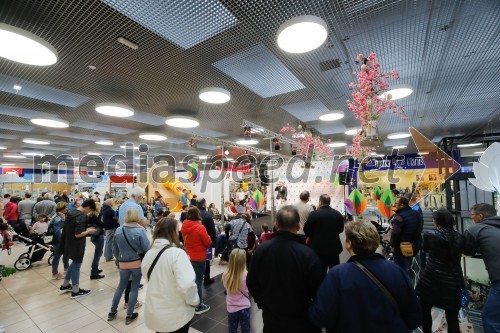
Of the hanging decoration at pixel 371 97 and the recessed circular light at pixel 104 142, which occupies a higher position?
the recessed circular light at pixel 104 142

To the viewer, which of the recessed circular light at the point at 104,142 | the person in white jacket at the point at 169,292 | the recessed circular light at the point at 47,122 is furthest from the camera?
the recessed circular light at the point at 104,142

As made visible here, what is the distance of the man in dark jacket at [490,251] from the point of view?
207cm

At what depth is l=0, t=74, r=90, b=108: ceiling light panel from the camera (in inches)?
161

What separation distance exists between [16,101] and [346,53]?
6.35 meters

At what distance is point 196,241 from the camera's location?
3.19m

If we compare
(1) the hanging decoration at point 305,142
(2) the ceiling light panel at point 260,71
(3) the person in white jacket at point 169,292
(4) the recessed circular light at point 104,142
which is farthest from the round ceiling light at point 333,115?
(4) the recessed circular light at point 104,142

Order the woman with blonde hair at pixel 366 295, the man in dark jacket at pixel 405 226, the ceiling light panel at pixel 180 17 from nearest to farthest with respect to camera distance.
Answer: the woman with blonde hair at pixel 366 295
the ceiling light panel at pixel 180 17
the man in dark jacket at pixel 405 226

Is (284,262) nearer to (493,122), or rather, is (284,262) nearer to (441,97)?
(441,97)

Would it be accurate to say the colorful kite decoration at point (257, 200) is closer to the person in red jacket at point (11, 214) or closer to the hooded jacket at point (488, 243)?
the hooded jacket at point (488, 243)

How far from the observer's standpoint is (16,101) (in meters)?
4.91

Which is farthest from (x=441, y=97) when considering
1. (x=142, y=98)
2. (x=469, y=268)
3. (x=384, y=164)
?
(x=384, y=164)

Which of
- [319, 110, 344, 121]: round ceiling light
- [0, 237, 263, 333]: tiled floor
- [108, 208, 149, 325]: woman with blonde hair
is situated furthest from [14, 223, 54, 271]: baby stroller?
[319, 110, 344, 121]: round ceiling light

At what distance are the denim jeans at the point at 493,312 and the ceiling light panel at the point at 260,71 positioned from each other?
3.44 metres

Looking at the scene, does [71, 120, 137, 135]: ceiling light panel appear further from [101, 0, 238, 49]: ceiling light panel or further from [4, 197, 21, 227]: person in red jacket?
[101, 0, 238, 49]: ceiling light panel
